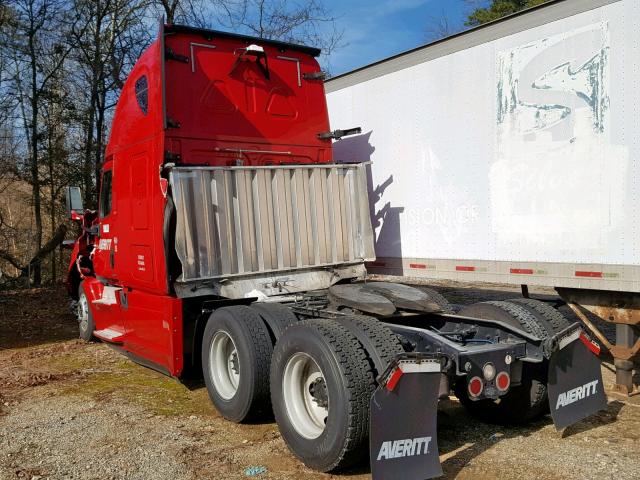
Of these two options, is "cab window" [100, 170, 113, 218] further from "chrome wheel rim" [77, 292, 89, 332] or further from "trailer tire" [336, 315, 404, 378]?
"trailer tire" [336, 315, 404, 378]

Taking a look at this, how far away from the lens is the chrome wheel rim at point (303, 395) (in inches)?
171

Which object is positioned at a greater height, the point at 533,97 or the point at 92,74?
the point at 92,74

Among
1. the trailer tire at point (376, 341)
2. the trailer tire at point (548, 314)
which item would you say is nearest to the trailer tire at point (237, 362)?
the trailer tire at point (376, 341)

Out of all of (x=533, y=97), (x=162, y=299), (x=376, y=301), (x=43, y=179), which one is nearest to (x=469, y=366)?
(x=376, y=301)

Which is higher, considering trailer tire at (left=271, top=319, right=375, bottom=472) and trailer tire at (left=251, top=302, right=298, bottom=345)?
trailer tire at (left=251, top=302, right=298, bottom=345)

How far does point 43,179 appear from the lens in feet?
53.4

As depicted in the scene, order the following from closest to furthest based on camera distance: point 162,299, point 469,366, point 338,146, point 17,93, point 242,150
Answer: point 469,366 → point 162,299 → point 242,150 → point 338,146 → point 17,93

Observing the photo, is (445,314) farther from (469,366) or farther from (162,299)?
(162,299)

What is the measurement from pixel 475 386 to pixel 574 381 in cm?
101

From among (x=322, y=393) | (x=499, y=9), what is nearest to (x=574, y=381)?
(x=322, y=393)

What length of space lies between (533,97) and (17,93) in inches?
584

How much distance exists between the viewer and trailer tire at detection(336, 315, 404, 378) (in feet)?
13.1

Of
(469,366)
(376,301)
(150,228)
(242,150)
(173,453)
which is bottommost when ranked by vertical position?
(173,453)

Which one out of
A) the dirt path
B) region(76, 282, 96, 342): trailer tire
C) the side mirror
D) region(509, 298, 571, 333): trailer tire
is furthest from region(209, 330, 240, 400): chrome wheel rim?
region(76, 282, 96, 342): trailer tire
